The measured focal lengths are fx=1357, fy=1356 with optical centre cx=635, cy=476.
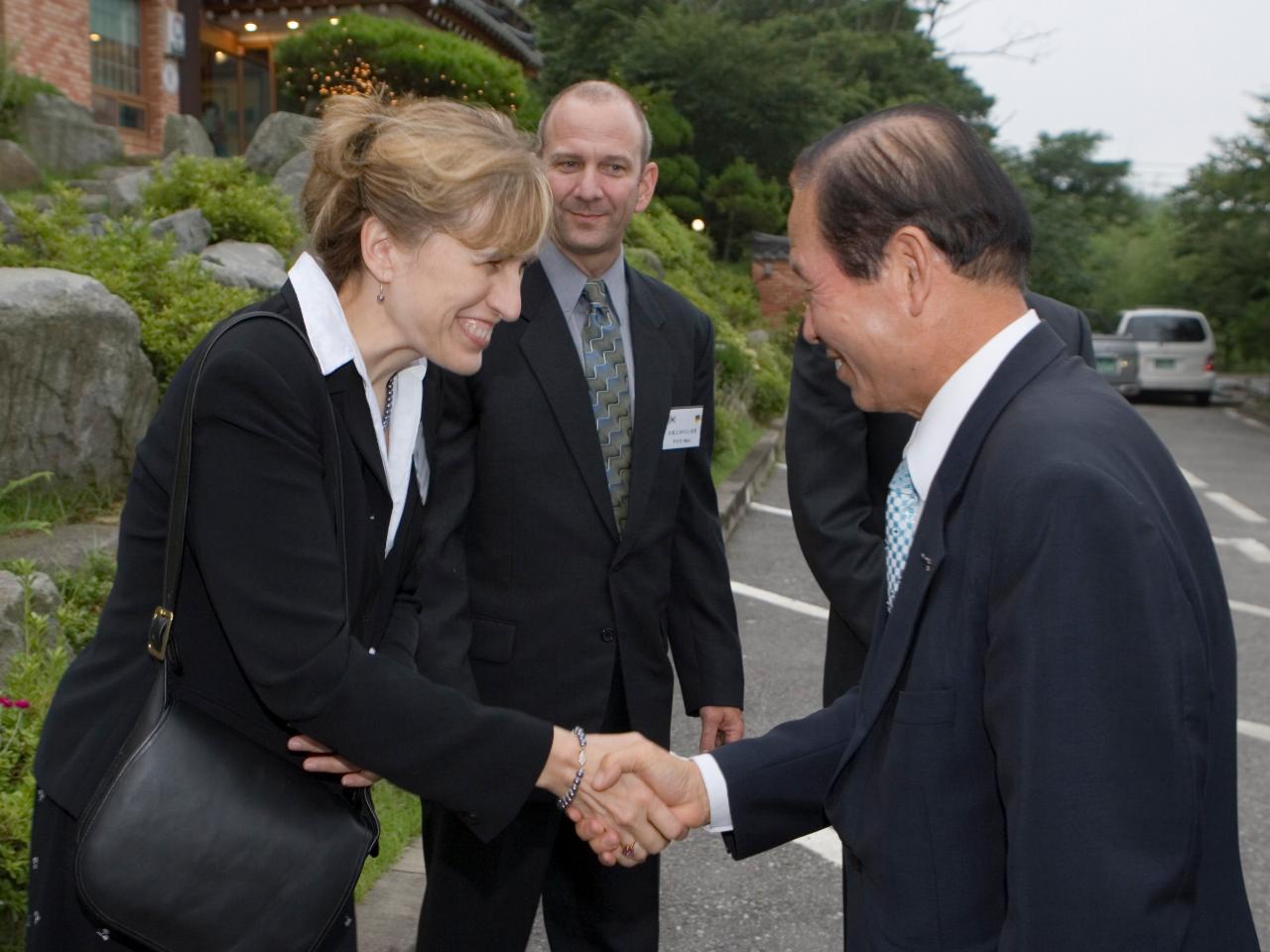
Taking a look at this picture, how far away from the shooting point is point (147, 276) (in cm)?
700

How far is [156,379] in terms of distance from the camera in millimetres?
6578

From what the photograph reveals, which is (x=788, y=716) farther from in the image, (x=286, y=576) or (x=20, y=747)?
(x=286, y=576)

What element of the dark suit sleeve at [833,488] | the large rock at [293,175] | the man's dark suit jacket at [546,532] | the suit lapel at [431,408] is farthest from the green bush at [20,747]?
the large rock at [293,175]

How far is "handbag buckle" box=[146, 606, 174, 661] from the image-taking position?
6.45 feet

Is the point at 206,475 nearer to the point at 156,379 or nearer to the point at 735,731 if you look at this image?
the point at 735,731

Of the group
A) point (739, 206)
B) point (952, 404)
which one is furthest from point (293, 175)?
point (739, 206)

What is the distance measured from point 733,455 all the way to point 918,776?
1054 cm

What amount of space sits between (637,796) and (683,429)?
1029mm

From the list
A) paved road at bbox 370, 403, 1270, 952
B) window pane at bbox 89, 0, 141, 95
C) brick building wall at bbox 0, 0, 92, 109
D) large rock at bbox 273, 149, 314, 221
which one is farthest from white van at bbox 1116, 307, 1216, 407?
brick building wall at bbox 0, 0, 92, 109

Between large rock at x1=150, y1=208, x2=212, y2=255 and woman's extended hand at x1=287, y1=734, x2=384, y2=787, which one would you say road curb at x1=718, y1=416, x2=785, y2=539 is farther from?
woman's extended hand at x1=287, y1=734, x2=384, y2=787

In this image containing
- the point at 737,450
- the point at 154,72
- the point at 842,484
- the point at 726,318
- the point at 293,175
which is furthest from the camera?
the point at 154,72

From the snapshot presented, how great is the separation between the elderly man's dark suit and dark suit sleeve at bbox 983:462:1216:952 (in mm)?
1687

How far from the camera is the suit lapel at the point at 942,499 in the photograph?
5.43ft

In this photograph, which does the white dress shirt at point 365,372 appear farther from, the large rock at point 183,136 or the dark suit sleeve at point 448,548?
the large rock at point 183,136
